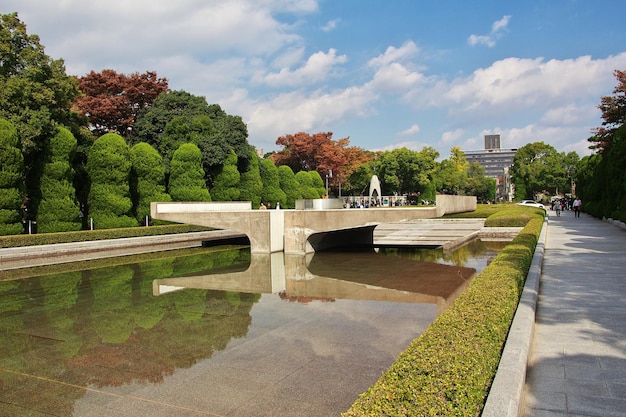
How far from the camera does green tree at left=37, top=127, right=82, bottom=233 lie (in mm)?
21562

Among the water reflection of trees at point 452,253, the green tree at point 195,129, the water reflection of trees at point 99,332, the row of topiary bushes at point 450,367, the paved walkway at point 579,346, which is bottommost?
the water reflection of trees at point 452,253

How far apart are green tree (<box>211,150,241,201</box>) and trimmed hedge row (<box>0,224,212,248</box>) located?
17.3ft

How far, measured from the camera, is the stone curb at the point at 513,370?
3379mm

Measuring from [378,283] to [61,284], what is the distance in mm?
8012

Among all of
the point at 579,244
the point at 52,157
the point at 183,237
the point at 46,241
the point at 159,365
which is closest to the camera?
the point at 159,365

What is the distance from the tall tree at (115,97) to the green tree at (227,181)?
994 cm

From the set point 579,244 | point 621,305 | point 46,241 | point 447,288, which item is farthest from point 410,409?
point 46,241

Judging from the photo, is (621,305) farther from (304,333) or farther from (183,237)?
(183,237)

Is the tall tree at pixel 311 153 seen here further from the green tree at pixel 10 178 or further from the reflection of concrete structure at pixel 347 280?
the reflection of concrete structure at pixel 347 280

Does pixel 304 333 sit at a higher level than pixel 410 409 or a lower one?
lower

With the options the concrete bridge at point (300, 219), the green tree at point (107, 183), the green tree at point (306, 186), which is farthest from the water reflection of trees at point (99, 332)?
the green tree at point (306, 186)

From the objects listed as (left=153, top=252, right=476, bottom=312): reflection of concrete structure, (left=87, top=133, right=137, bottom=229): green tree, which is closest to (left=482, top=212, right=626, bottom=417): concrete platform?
(left=153, top=252, right=476, bottom=312): reflection of concrete structure

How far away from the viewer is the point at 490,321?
193 inches

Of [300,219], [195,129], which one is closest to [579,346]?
[300,219]
